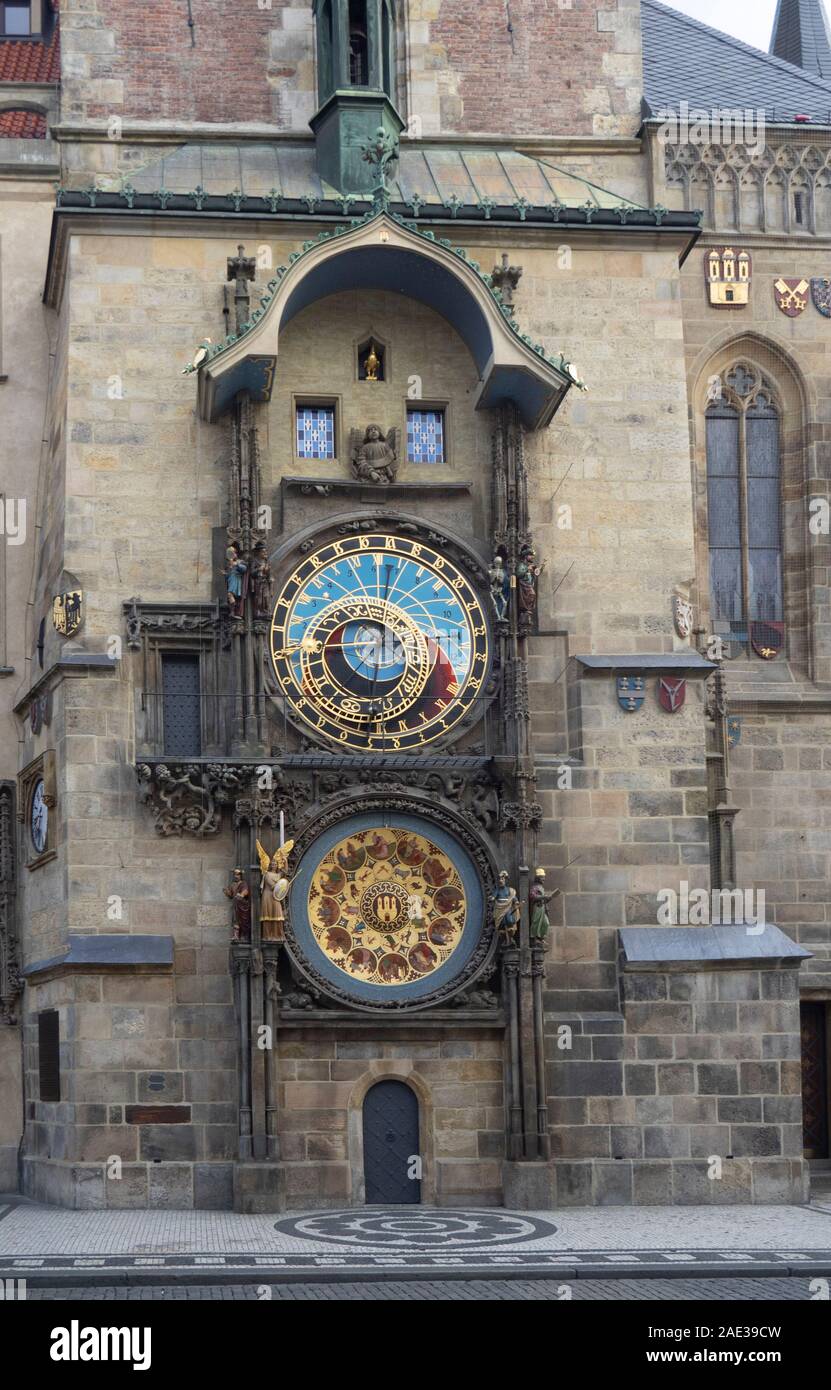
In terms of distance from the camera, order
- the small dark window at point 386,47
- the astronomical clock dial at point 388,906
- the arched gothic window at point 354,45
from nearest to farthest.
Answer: the astronomical clock dial at point 388,906
the arched gothic window at point 354,45
the small dark window at point 386,47

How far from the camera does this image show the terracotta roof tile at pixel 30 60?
28953 mm

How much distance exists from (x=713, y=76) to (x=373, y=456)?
28.9ft

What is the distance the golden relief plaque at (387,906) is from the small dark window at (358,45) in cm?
891

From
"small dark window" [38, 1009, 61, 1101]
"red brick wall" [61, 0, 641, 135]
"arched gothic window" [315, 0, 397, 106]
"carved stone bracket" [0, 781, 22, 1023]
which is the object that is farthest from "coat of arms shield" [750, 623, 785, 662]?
"small dark window" [38, 1009, 61, 1101]

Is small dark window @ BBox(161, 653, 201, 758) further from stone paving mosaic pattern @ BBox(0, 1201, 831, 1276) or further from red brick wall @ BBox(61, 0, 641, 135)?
red brick wall @ BBox(61, 0, 641, 135)

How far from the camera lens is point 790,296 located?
27.8 metres

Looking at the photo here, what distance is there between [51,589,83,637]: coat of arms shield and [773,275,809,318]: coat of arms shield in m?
9.68

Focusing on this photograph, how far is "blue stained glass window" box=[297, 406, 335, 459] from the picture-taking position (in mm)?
24391

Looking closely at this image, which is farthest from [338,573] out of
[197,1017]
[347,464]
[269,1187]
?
[269,1187]

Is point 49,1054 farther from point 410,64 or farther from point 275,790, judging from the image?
point 410,64

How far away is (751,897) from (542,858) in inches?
132

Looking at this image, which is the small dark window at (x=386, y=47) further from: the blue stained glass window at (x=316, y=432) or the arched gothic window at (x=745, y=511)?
the arched gothic window at (x=745, y=511)

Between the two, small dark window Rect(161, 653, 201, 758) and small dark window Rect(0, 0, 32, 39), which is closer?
small dark window Rect(161, 653, 201, 758)

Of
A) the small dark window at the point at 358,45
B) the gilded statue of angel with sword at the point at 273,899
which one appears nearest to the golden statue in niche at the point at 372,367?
the small dark window at the point at 358,45
